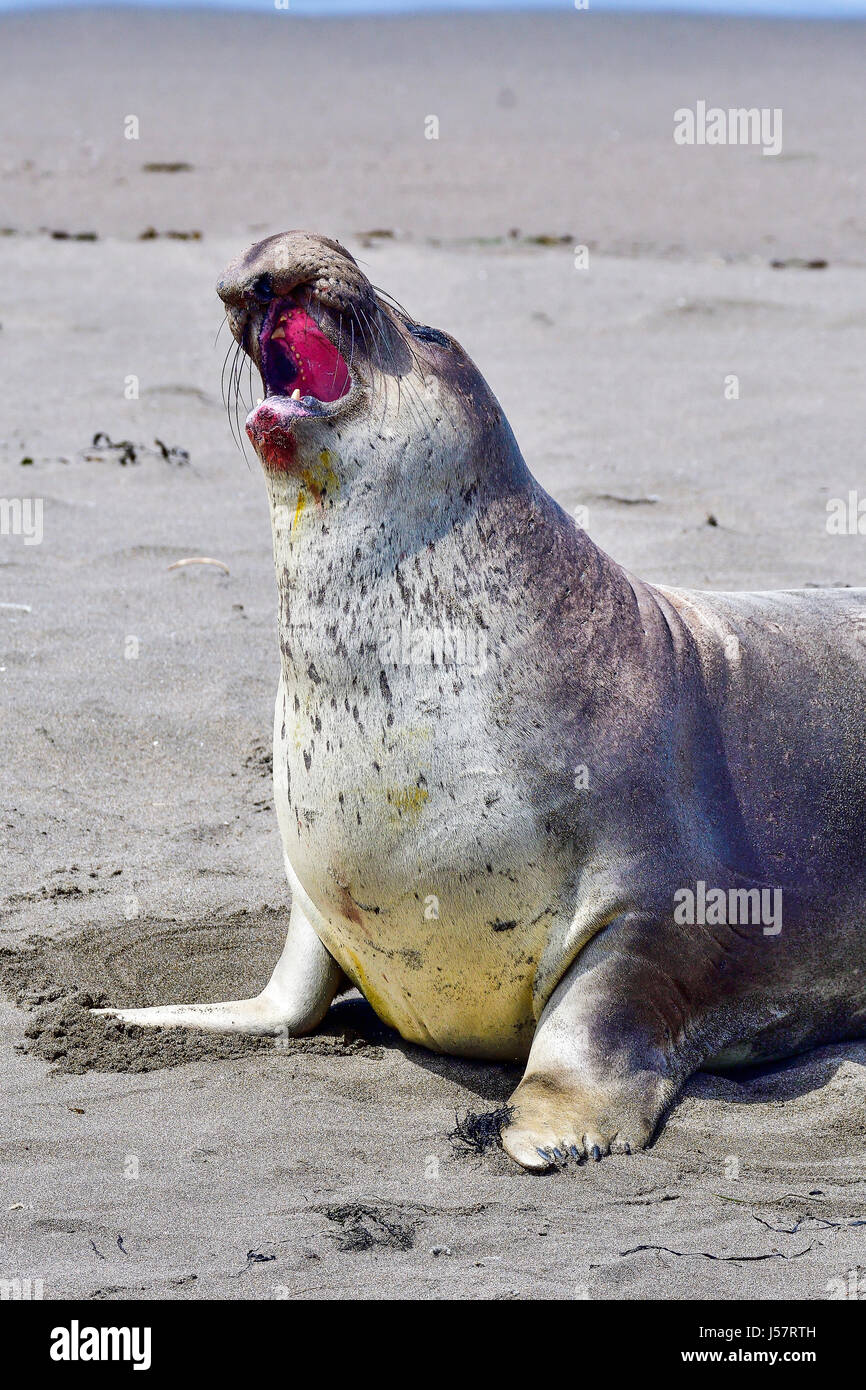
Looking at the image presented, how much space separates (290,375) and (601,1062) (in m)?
1.55

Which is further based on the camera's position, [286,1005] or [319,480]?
[286,1005]

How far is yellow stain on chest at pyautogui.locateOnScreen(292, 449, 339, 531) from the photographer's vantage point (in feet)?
12.5

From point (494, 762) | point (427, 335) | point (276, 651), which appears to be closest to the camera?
point (494, 762)

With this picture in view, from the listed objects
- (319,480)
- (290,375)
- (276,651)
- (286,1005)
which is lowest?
(286,1005)

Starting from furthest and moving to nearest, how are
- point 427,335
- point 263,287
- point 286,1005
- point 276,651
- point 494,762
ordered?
1. point 276,651
2. point 286,1005
3. point 427,335
4. point 494,762
5. point 263,287

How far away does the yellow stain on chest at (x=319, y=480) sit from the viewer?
381cm

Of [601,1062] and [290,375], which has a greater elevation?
[290,375]

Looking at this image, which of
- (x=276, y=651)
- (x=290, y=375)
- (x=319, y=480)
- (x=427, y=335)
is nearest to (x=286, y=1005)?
(x=319, y=480)

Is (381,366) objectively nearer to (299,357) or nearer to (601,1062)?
(299,357)

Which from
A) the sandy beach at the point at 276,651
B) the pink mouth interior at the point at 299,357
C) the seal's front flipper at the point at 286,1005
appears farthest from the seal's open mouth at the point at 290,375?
the sandy beach at the point at 276,651

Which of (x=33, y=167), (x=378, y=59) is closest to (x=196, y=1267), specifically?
(x=33, y=167)

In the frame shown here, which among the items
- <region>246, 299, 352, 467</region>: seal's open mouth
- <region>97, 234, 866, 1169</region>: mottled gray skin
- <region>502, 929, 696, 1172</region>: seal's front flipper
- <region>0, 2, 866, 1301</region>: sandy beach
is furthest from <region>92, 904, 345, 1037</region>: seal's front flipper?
<region>246, 299, 352, 467</region>: seal's open mouth

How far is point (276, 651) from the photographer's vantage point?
6805 mm
